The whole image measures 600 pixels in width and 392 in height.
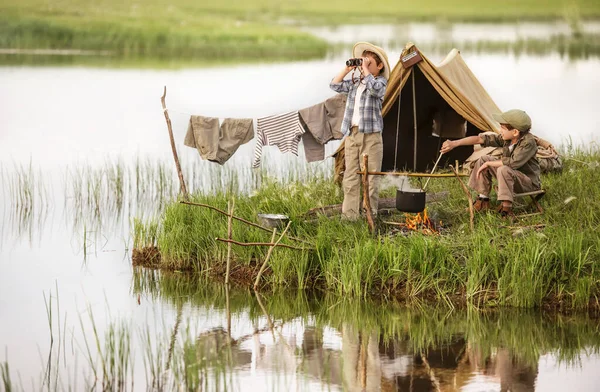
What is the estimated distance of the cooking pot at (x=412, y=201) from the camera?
9039 mm

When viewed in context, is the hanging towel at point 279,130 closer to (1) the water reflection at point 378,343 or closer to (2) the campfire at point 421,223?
(2) the campfire at point 421,223

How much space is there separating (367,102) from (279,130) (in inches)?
53.6

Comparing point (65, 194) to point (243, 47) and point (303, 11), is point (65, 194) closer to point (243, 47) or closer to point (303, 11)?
point (243, 47)

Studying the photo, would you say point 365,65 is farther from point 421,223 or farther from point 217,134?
point 217,134

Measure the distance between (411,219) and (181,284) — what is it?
2.05 m

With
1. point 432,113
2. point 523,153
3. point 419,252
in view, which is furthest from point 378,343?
point 432,113

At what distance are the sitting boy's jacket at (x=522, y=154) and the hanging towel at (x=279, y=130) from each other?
1.91 m

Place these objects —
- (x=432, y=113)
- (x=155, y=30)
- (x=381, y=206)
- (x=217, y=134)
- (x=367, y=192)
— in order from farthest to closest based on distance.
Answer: (x=155, y=30)
(x=432, y=113)
(x=217, y=134)
(x=381, y=206)
(x=367, y=192)

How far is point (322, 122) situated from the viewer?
10.8 m

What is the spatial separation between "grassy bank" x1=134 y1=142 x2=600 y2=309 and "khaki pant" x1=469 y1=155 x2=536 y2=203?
0.24 meters

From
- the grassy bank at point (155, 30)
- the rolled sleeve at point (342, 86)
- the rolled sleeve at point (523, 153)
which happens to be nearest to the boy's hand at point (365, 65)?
the rolled sleeve at point (342, 86)

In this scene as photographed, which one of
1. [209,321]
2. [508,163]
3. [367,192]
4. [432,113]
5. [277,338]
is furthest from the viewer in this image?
[432,113]

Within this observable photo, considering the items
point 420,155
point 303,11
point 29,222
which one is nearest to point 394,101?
point 420,155

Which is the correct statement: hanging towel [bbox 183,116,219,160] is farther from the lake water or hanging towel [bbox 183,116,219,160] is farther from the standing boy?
the standing boy
